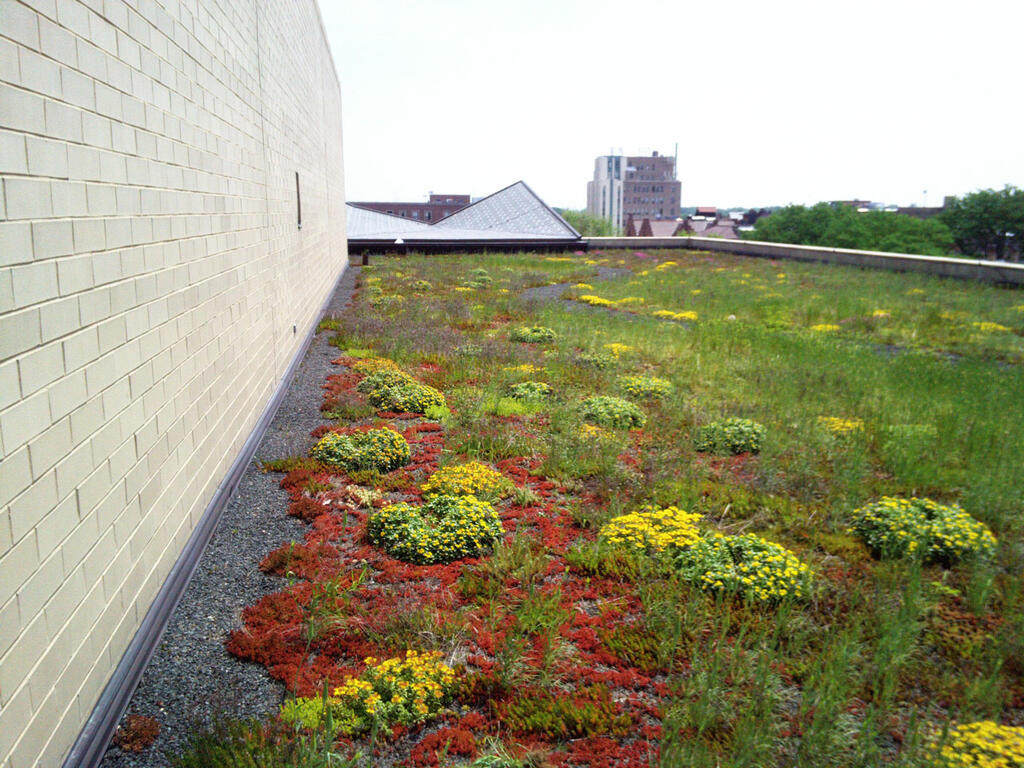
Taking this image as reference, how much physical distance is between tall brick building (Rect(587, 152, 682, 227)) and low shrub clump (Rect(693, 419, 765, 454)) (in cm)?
18556

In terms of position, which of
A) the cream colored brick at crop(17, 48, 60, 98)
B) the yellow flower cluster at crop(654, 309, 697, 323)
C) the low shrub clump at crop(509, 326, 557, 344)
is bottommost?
the low shrub clump at crop(509, 326, 557, 344)

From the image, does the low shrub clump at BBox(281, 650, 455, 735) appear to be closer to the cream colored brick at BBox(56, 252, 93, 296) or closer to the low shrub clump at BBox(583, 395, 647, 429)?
the cream colored brick at BBox(56, 252, 93, 296)

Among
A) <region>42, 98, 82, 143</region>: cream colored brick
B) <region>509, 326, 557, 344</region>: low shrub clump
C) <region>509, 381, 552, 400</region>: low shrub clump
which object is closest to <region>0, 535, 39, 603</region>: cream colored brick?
<region>42, 98, 82, 143</region>: cream colored brick

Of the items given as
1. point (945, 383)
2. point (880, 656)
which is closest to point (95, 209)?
point (880, 656)

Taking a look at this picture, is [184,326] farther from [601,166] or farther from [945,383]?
[601,166]

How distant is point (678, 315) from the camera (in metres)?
14.5

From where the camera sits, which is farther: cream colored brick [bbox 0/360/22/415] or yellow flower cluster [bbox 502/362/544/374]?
yellow flower cluster [bbox 502/362/544/374]

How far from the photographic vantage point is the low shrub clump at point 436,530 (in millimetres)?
4641

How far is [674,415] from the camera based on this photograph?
7.64 m

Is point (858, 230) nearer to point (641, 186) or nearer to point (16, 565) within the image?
point (16, 565)

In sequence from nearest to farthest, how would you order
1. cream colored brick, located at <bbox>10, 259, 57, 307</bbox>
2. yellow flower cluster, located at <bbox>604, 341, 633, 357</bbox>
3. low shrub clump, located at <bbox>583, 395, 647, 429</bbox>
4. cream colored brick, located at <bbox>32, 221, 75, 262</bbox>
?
cream colored brick, located at <bbox>10, 259, 57, 307</bbox>
cream colored brick, located at <bbox>32, 221, 75, 262</bbox>
low shrub clump, located at <bbox>583, 395, 647, 429</bbox>
yellow flower cluster, located at <bbox>604, 341, 633, 357</bbox>

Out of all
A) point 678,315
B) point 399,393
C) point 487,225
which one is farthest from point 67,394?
point 487,225

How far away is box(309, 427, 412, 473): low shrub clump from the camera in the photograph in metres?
6.13

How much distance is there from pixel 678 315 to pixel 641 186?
605ft
